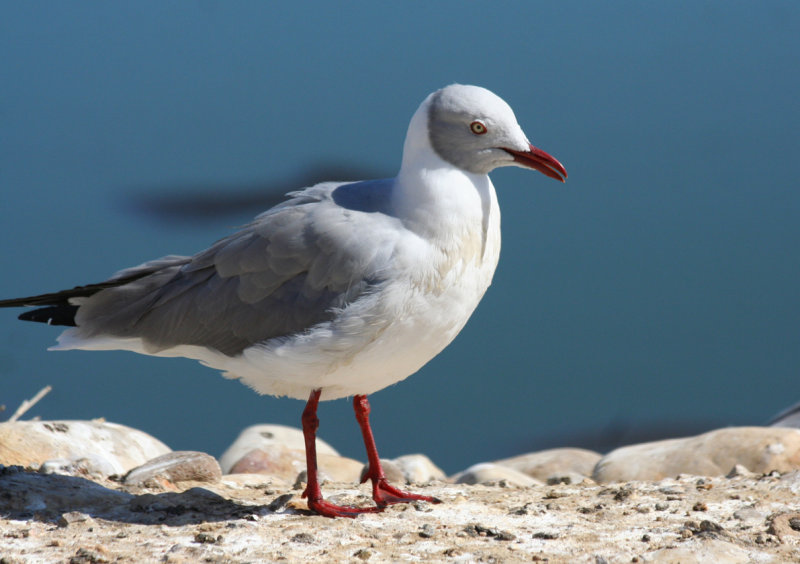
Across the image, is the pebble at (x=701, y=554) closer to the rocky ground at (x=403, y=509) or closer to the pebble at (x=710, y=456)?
the rocky ground at (x=403, y=509)

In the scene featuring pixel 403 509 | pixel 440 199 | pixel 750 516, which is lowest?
pixel 750 516

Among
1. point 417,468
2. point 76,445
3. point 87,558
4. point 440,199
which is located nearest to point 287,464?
point 417,468

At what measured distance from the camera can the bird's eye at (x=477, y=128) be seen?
197 inches

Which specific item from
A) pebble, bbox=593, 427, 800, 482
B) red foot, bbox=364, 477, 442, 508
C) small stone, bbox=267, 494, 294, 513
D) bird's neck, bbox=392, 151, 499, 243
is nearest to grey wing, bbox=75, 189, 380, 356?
bird's neck, bbox=392, 151, 499, 243

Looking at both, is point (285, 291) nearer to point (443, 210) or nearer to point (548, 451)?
point (443, 210)

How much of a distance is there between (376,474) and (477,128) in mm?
2173

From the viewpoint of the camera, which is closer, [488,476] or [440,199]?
[440,199]

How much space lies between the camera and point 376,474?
571cm

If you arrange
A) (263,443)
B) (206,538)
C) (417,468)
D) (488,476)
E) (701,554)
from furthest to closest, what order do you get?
(263,443), (417,468), (488,476), (206,538), (701,554)

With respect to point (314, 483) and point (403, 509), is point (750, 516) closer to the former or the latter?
point (403, 509)

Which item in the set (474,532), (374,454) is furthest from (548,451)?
(474,532)

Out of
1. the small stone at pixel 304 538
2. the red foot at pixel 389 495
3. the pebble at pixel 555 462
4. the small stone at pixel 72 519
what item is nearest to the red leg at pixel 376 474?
the red foot at pixel 389 495

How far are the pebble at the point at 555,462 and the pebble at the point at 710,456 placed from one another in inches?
25.1

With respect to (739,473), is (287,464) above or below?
above
